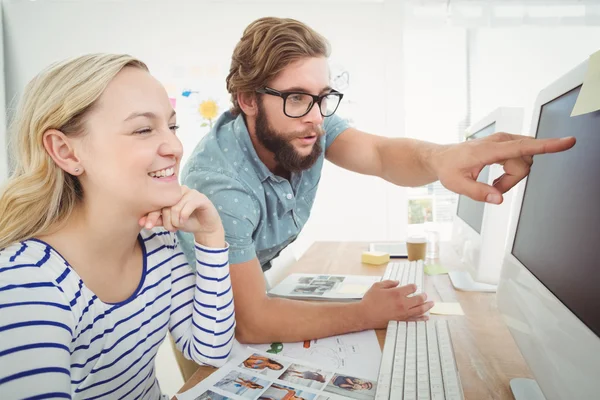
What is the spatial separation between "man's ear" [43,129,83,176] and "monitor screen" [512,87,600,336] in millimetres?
809

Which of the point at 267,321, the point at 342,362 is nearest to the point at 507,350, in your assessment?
the point at 342,362

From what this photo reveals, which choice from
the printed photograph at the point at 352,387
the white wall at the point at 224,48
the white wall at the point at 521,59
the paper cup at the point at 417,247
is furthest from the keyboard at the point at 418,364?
the white wall at the point at 521,59

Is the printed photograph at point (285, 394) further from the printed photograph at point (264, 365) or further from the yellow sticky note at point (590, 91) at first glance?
the yellow sticky note at point (590, 91)

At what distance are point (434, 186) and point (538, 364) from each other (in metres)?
3.03

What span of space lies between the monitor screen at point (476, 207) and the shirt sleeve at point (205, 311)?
720 millimetres

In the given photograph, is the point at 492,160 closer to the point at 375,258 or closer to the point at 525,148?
the point at 525,148

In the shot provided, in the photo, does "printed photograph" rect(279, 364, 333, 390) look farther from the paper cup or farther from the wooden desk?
the paper cup

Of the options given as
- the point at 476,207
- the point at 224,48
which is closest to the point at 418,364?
the point at 476,207

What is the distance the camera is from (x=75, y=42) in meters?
3.44

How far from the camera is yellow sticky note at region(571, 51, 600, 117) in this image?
491mm

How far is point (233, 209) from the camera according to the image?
94 cm

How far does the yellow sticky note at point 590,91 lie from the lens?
491mm

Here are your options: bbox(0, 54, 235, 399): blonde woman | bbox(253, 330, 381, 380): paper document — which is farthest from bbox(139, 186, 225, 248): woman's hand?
bbox(253, 330, 381, 380): paper document

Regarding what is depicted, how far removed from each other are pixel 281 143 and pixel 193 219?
44cm
